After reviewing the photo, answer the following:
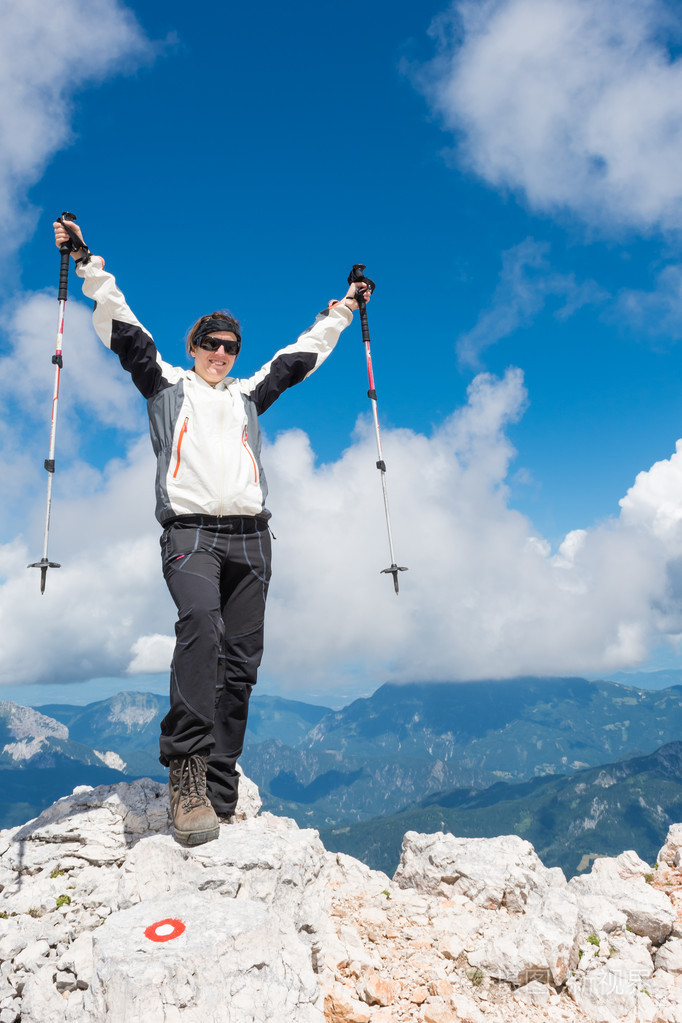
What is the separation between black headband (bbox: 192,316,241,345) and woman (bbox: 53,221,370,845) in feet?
0.06

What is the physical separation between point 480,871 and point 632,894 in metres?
1.90

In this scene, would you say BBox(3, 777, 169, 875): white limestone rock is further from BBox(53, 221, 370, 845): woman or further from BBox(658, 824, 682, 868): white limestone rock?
BBox(658, 824, 682, 868): white limestone rock

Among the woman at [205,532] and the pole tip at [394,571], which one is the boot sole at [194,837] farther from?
the pole tip at [394,571]

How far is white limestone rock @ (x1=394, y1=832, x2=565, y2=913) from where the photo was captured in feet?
23.9

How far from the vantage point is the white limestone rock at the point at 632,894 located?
683 centimetres

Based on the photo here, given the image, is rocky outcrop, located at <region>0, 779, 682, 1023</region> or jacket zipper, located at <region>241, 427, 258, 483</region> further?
jacket zipper, located at <region>241, 427, 258, 483</region>

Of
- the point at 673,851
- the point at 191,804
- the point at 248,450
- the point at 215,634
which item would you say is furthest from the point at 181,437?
the point at 673,851

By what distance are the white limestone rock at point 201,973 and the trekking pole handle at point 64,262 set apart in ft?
23.4

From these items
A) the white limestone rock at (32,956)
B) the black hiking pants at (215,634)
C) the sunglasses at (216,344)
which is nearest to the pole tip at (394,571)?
the black hiking pants at (215,634)

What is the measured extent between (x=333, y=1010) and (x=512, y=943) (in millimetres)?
2136

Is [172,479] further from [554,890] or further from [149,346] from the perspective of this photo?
[554,890]

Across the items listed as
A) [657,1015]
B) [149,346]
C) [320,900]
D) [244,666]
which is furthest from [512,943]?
[149,346]

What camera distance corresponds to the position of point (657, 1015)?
548 cm

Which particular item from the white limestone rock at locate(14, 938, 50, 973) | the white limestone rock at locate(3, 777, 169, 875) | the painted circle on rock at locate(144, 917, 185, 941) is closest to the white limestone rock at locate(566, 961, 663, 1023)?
the painted circle on rock at locate(144, 917, 185, 941)
